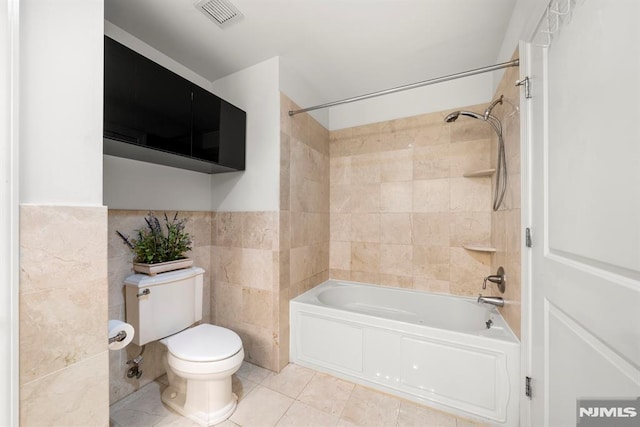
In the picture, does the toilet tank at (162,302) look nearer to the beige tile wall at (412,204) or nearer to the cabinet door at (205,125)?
the cabinet door at (205,125)

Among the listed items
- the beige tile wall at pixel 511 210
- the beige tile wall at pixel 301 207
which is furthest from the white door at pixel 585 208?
the beige tile wall at pixel 301 207

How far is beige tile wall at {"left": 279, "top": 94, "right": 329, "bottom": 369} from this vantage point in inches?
78.0

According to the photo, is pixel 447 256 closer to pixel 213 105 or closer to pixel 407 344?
pixel 407 344

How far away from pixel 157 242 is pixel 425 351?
1915mm

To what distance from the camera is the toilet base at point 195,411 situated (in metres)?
1.44

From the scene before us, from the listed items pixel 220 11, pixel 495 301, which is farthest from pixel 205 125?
pixel 495 301

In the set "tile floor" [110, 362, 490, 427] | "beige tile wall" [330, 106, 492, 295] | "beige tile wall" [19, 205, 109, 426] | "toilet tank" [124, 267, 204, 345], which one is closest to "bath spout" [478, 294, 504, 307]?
"beige tile wall" [330, 106, 492, 295]

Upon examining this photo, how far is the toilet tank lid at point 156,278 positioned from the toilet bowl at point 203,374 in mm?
372

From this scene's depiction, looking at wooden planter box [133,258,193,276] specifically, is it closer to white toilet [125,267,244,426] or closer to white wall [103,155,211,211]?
white toilet [125,267,244,426]

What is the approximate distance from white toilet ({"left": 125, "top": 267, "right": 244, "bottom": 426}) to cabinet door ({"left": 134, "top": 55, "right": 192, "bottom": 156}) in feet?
2.82

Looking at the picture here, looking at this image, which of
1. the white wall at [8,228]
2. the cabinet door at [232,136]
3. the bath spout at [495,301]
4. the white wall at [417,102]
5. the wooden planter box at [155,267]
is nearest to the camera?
the white wall at [8,228]

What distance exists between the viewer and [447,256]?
225cm

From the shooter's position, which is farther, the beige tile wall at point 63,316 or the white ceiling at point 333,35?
the white ceiling at point 333,35

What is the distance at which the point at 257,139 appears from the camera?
2.02m
